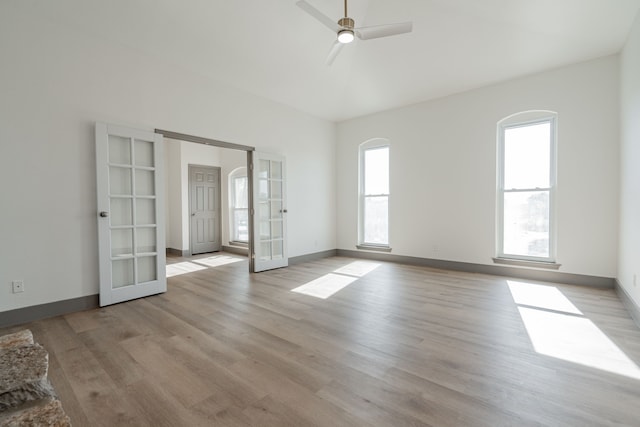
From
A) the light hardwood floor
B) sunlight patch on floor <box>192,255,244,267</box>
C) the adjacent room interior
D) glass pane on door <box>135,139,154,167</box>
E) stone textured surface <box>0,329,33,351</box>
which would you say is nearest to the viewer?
stone textured surface <box>0,329,33,351</box>

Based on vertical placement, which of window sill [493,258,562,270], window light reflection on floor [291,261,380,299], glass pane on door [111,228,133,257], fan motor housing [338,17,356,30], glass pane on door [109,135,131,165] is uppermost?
fan motor housing [338,17,356,30]

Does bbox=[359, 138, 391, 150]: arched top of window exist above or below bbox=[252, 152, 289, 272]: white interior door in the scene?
above

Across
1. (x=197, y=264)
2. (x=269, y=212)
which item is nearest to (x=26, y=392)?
(x=269, y=212)

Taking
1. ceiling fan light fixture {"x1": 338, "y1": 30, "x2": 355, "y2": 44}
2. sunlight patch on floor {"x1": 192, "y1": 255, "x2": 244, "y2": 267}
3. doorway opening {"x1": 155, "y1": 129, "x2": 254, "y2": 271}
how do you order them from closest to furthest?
ceiling fan light fixture {"x1": 338, "y1": 30, "x2": 355, "y2": 44} → sunlight patch on floor {"x1": 192, "y1": 255, "x2": 244, "y2": 267} → doorway opening {"x1": 155, "y1": 129, "x2": 254, "y2": 271}

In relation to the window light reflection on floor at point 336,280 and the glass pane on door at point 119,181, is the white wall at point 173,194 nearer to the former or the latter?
the glass pane on door at point 119,181

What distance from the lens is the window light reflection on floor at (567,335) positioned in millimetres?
2084

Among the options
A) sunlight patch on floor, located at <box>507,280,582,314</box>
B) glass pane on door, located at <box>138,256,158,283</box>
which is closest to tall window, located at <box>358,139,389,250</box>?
sunlight patch on floor, located at <box>507,280,582,314</box>

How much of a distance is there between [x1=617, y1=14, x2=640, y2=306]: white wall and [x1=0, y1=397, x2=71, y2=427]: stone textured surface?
4.27m

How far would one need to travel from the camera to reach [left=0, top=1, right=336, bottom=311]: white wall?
2822 millimetres

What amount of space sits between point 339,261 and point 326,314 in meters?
2.96

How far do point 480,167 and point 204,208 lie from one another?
20.2 ft

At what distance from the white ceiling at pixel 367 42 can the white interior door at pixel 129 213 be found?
1215 millimetres

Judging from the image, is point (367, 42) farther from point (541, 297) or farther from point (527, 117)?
point (541, 297)

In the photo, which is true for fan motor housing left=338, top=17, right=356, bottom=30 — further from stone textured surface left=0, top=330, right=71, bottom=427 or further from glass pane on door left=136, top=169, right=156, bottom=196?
stone textured surface left=0, top=330, right=71, bottom=427
